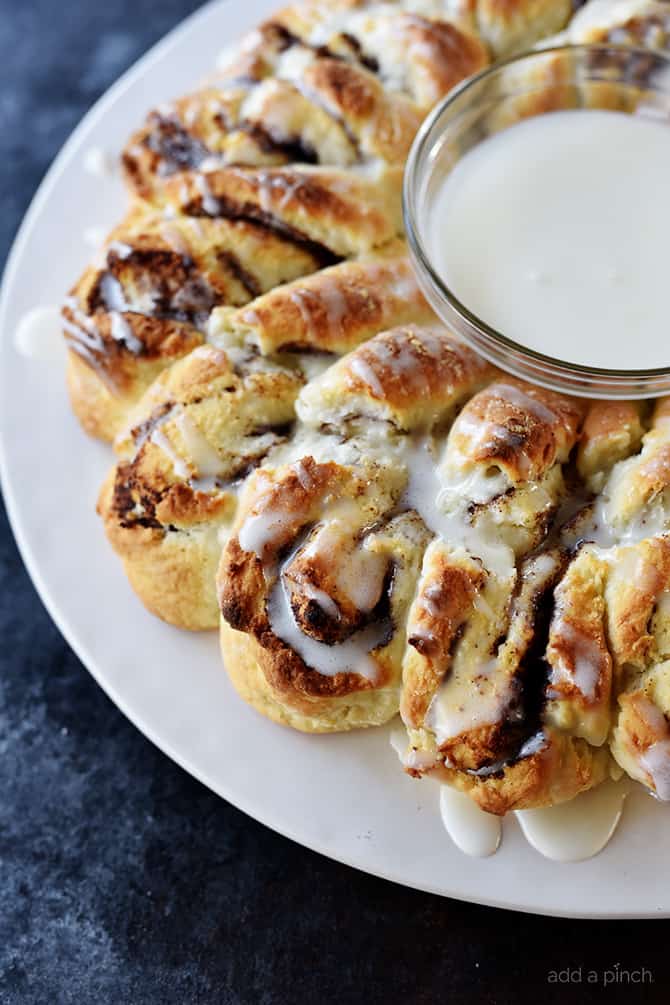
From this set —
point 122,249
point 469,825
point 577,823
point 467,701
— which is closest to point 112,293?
point 122,249

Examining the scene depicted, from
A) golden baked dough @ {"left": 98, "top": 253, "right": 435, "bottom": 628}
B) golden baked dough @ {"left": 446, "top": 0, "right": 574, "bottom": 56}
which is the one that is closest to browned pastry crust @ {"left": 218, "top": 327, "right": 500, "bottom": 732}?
golden baked dough @ {"left": 98, "top": 253, "right": 435, "bottom": 628}

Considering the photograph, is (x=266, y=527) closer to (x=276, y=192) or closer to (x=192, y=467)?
(x=192, y=467)

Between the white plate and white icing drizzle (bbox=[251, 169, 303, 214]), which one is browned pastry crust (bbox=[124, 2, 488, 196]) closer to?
white icing drizzle (bbox=[251, 169, 303, 214])

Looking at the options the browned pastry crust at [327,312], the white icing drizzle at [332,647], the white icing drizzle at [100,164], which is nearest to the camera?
the white icing drizzle at [332,647]

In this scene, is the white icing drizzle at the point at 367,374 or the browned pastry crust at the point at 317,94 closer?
the white icing drizzle at the point at 367,374

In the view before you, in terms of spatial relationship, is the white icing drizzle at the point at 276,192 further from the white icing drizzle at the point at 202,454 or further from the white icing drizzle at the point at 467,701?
the white icing drizzle at the point at 467,701

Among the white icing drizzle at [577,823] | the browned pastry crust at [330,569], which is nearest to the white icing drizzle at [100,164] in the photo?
the browned pastry crust at [330,569]
